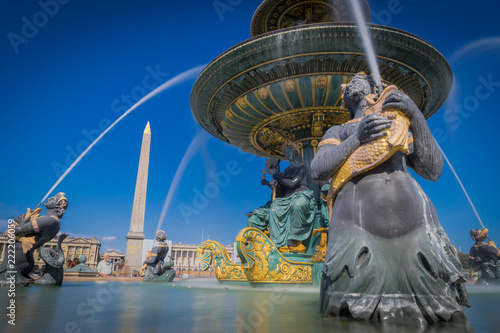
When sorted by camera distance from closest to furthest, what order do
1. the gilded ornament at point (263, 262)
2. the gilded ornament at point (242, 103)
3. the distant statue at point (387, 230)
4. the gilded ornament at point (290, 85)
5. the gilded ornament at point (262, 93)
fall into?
the distant statue at point (387, 230), the gilded ornament at point (263, 262), the gilded ornament at point (290, 85), the gilded ornament at point (262, 93), the gilded ornament at point (242, 103)

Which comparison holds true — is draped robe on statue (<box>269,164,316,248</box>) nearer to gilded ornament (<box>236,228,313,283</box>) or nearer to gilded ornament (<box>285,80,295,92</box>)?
gilded ornament (<box>236,228,313,283</box>)

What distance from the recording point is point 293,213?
7.06m

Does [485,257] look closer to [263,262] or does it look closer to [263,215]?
[263,215]

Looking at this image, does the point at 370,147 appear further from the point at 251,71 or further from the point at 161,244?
the point at 161,244

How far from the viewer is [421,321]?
2.06 m

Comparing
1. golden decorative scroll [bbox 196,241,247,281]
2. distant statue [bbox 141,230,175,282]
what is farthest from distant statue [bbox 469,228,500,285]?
distant statue [bbox 141,230,175,282]

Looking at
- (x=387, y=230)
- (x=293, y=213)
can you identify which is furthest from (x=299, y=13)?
(x=387, y=230)

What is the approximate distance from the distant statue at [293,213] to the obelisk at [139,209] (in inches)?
713

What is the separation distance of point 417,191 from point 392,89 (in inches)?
36.0

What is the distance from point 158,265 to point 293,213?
523 cm

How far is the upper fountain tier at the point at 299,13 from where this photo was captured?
9977mm

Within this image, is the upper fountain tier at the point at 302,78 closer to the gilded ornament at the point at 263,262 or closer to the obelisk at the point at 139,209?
the gilded ornament at the point at 263,262

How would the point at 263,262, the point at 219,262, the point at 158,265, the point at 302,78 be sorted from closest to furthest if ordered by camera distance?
the point at 263,262
the point at 302,78
the point at 219,262
the point at 158,265

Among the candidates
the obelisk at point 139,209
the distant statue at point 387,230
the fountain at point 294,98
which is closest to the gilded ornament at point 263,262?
the fountain at point 294,98
